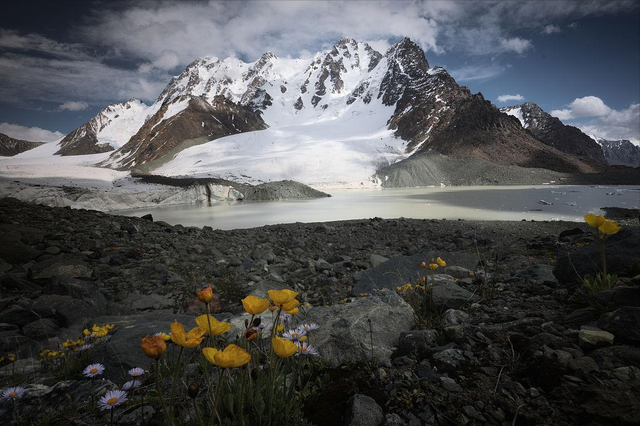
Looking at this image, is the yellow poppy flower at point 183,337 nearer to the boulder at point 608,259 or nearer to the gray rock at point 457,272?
the boulder at point 608,259

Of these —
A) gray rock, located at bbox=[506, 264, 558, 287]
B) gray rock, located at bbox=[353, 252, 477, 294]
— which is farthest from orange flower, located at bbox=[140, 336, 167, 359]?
gray rock, located at bbox=[353, 252, 477, 294]

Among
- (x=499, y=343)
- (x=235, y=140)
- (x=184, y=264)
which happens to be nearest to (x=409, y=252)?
(x=184, y=264)

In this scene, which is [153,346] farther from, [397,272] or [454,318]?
[397,272]

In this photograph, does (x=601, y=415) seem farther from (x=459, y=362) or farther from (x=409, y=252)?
(x=409, y=252)

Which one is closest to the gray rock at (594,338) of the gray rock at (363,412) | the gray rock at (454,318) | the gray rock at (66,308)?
the gray rock at (454,318)

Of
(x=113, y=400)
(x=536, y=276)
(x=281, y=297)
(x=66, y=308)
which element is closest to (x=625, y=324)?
(x=281, y=297)
